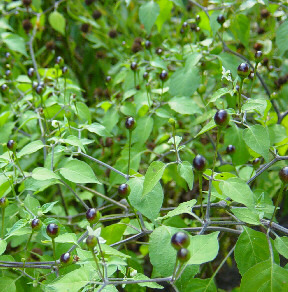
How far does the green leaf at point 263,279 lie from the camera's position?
0.65m

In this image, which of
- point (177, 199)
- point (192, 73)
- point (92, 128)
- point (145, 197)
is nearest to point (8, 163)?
point (92, 128)

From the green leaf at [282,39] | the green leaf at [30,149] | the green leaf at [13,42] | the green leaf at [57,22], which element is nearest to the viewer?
the green leaf at [30,149]

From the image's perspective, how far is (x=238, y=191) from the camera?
66cm

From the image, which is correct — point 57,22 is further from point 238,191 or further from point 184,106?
point 238,191

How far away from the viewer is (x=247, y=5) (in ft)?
3.60

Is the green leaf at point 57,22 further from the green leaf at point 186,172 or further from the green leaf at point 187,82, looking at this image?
the green leaf at point 186,172

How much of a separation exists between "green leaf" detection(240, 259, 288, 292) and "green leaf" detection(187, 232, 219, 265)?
0.32ft

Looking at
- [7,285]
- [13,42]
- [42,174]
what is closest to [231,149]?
[42,174]

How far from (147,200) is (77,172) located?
0.62ft

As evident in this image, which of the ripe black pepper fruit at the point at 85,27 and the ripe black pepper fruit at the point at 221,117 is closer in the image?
the ripe black pepper fruit at the point at 221,117

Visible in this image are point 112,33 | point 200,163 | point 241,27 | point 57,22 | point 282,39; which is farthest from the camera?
point 112,33

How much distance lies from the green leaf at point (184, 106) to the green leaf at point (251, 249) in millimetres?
410

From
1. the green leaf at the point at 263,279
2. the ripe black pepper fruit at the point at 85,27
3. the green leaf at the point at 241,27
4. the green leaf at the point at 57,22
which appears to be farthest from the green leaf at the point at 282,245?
the ripe black pepper fruit at the point at 85,27

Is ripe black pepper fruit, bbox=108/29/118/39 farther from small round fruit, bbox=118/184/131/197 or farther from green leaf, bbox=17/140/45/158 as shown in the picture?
small round fruit, bbox=118/184/131/197
